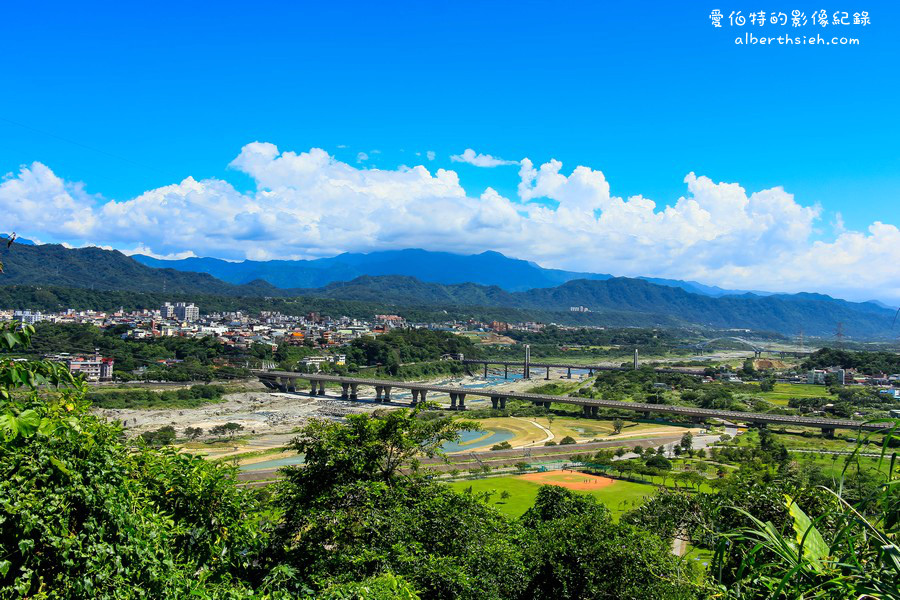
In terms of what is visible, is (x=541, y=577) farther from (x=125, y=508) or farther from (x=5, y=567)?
(x=5, y=567)

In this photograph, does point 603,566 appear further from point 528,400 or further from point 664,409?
point 528,400

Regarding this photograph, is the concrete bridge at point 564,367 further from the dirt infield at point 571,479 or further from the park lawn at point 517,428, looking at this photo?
the dirt infield at point 571,479

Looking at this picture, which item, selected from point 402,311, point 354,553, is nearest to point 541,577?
point 354,553

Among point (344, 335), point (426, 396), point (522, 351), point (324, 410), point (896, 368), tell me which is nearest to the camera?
point (324, 410)

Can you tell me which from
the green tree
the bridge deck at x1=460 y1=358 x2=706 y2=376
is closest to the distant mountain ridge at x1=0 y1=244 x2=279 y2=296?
the bridge deck at x1=460 y1=358 x2=706 y2=376

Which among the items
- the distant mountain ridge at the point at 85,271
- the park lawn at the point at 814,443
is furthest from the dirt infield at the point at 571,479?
the distant mountain ridge at the point at 85,271

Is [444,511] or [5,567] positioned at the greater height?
[5,567]

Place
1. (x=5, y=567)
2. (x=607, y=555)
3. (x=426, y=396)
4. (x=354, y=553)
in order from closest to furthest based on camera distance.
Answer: (x=5, y=567)
(x=354, y=553)
(x=607, y=555)
(x=426, y=396)
